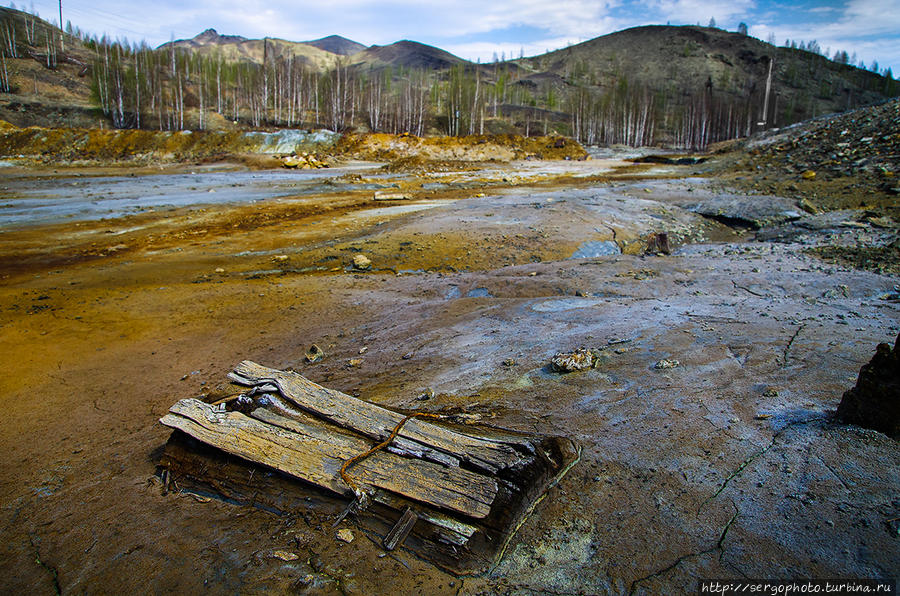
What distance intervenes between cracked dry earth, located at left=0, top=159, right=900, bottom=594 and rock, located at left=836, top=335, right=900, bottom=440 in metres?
0.08

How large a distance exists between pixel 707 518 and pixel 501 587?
104 cm

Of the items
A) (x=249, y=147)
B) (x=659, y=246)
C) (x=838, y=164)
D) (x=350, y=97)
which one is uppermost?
(x=350, y=97)

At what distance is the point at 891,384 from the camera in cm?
235

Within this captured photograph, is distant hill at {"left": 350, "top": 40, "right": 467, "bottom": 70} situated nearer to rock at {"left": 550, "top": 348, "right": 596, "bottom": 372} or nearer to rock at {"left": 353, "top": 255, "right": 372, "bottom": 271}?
rock at {"left": 353, "top": 255, "right": 372, "bottom": 271}

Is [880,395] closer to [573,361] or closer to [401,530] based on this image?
[573,361]

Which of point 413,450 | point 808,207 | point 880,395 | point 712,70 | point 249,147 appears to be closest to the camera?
point 880,395

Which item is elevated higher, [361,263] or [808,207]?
[808,207]

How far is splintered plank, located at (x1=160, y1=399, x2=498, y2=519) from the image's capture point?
231 centimetres

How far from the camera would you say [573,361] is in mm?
3758

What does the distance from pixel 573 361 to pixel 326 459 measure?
6.93ft

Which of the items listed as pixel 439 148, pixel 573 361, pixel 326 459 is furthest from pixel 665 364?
pixel 439 148

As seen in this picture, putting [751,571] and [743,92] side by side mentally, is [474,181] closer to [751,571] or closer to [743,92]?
[751,571]

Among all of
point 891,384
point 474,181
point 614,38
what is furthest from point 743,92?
point 891,384

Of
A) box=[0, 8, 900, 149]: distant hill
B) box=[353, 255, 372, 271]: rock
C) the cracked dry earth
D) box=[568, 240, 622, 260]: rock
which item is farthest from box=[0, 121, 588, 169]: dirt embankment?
the cracked dry earth
